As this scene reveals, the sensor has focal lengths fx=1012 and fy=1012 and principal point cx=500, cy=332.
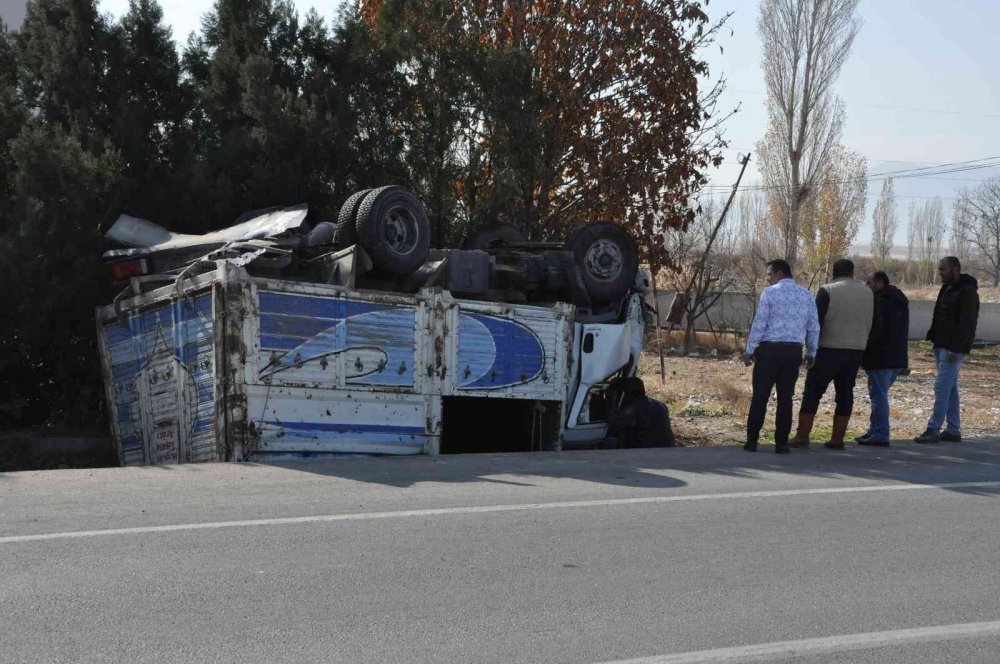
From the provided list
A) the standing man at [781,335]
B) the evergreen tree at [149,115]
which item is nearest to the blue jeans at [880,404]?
the standing man at [781,335]

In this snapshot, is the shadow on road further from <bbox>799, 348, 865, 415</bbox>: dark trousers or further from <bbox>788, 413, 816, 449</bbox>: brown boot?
<bbox>799, 348, 865, 415</bbox>: dark trousers

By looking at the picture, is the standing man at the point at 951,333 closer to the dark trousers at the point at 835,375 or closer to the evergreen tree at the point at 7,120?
the dark trousers at the point at 835,375

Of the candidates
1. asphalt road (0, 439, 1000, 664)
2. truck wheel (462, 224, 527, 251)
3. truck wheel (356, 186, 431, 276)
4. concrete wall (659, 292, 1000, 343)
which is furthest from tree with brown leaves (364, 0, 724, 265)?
concrete wall (659, 292, 1000, 343)

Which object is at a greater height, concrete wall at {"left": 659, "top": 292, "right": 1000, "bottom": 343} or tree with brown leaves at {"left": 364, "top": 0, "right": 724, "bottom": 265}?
tree with brown leaves at {"left": 364, "top": 0, "right": 724, "bottom": 265}

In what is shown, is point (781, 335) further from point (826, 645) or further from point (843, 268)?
point (826, 645)

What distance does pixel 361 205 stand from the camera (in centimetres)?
901

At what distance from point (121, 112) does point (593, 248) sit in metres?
5.40

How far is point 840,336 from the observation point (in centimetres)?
945

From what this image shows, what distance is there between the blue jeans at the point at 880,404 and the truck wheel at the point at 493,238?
4.10 metres

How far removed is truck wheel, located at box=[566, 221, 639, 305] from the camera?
34.7 ft

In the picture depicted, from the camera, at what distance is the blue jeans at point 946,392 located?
33.3 ft

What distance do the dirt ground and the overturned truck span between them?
267cm

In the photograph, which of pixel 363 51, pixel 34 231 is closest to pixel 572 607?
pixel 34 231

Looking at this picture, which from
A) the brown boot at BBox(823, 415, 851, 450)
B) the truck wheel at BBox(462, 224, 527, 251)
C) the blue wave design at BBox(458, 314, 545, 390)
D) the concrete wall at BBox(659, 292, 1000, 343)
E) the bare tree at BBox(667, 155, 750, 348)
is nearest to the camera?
the blue wave design at BBox(458, 314, 545, 390)
